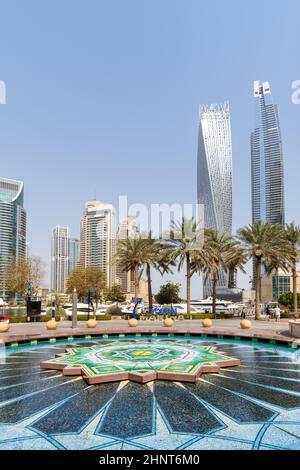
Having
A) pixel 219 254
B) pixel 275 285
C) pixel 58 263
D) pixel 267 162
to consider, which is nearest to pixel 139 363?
pixel 219 254

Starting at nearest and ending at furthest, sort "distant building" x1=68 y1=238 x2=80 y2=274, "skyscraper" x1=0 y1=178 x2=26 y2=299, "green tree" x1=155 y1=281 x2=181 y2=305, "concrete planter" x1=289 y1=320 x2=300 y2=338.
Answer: "concrete planter" x1=289 y1=320 x2=300 y2=338
"green tree" x1=155 y1=281 x2=181 y2=305
"skyscraper" x1=0 y1=178 x2=26 y2=299
"distant building" x1=68 y1=238 x2=80 y2=274

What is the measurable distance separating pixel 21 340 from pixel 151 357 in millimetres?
8483

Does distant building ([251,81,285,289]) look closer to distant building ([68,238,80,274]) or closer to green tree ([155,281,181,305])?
distant building ([68,238,80,274])

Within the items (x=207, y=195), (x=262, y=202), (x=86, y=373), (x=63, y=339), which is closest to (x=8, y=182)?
(x=207, y=195)

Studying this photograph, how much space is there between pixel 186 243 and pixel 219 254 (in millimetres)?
4684

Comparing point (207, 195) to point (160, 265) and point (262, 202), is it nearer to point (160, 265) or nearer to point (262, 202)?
point (262, 202)

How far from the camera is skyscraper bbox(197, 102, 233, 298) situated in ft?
578

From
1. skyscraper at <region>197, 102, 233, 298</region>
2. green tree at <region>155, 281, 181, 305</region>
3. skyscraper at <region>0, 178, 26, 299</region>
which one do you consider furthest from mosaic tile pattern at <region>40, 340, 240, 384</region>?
skyscraper at <region>197, 102, 233, 298</region>

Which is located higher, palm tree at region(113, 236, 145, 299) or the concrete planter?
palm tree at region(113, 236, 145, 299)

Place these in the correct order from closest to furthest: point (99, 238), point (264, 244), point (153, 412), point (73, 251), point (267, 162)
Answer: point (153, 412) → point (264, 244) → point (99, 238) → point (267, 162) → point (73, 251)

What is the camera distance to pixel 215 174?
18050 cm

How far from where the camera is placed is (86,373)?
434 inches

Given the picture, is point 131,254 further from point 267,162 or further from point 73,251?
point 267,162

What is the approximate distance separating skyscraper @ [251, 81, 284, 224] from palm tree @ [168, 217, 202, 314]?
136 metres
